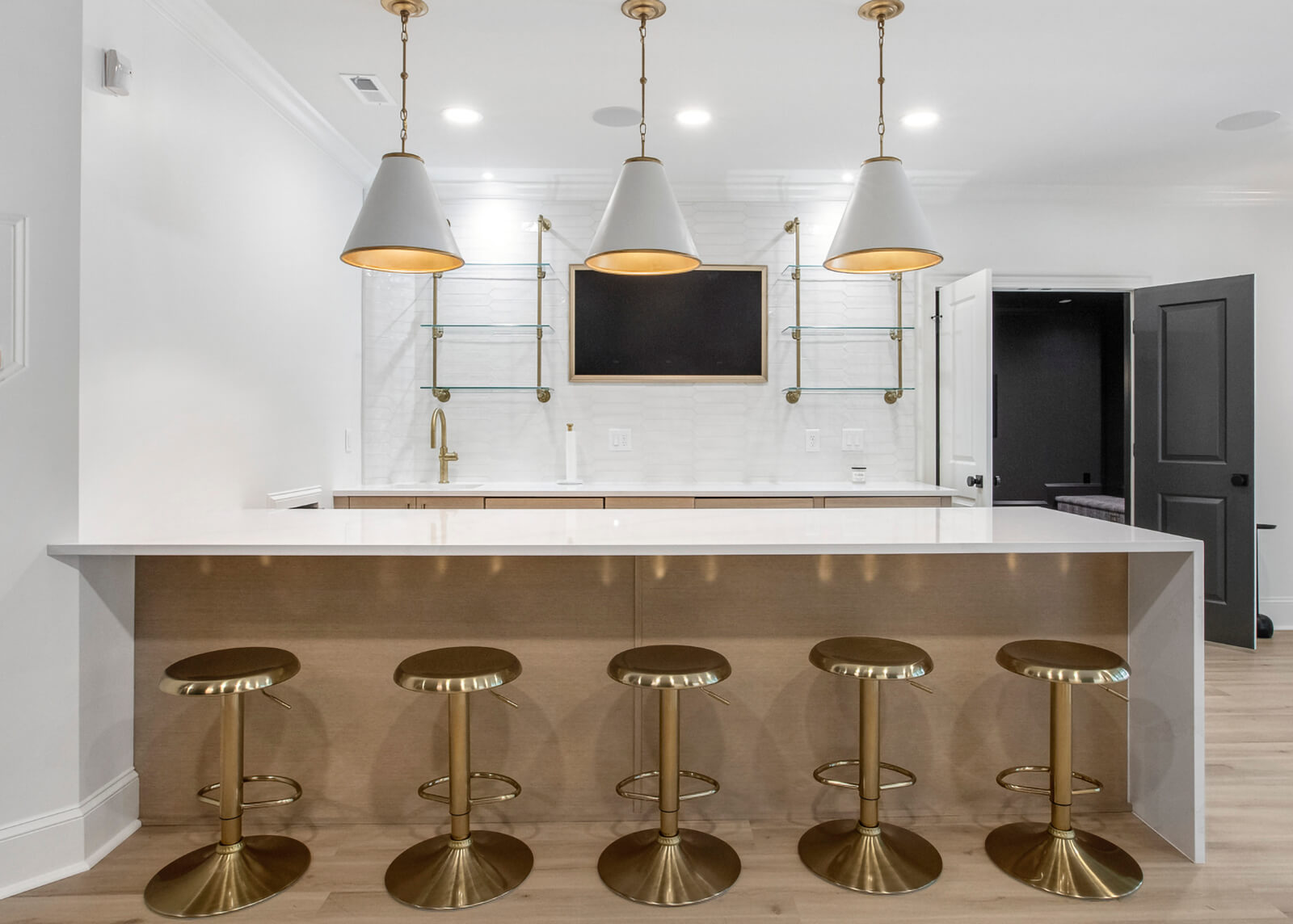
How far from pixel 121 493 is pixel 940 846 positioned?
2.61 meters

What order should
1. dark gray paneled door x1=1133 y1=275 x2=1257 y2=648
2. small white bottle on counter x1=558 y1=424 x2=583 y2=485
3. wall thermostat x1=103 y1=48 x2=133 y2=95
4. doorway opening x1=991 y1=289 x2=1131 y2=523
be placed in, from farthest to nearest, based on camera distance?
1. doorway opening x1=991 y1=289 x2=1131 y2=523
2. small white bottle on counter x1=558 y1=424 x2=583 y2=485
3. dark gray paneled door x1=1133 y1=275 x2=1257 y2=648
4. wall thermostat x1=103 y1=48 x2=133 y2=95

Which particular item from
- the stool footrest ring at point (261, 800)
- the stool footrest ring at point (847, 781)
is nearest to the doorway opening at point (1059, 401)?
the stool footrest ring at point (847, 781)

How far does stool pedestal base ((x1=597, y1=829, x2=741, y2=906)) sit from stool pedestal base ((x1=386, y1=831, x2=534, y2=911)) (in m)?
0.24

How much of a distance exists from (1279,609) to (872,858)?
399 centimetres

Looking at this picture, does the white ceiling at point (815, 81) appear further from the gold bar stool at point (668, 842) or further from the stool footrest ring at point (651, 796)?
the stool footrest ring at point (651, 796)

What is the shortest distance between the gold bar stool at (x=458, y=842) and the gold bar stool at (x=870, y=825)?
805 mm

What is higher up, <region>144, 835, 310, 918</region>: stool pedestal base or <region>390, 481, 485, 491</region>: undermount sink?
<region>390, 481, 485, 491</region>: undermount sink

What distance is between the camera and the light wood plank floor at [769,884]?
187 cm

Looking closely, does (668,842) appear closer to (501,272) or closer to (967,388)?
(967,388)

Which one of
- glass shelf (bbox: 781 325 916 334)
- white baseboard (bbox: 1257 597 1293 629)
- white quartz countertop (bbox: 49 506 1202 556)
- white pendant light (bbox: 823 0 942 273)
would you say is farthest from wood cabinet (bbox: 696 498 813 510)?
white baseboard (bbox: 1257 597 1293 629)

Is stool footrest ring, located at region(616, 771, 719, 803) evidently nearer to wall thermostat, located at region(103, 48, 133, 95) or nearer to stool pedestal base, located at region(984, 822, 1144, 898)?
stool pedestal base, located at region(984, 822, 1144, 898)

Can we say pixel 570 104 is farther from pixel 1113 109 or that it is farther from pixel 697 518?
pixel 1113 109

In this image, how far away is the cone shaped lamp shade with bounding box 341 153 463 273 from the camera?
2197 millimetres

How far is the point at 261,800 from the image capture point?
2.33 meters
